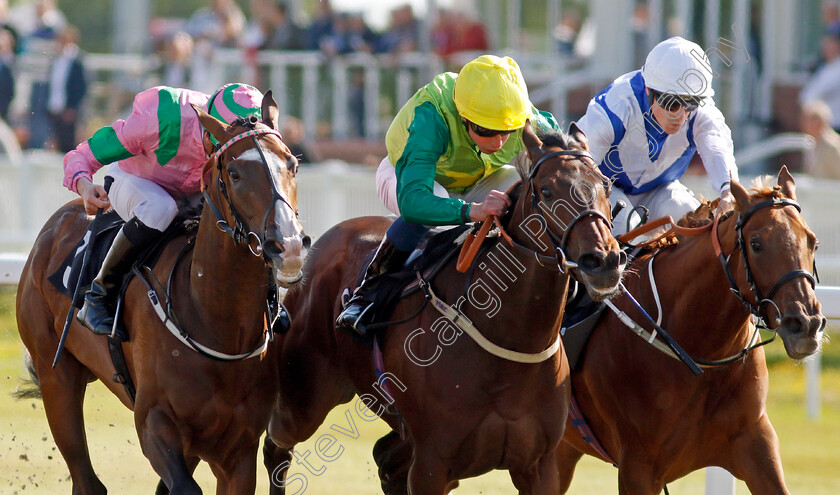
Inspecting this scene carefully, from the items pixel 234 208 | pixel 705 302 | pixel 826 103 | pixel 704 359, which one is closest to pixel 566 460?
pixel 704 359

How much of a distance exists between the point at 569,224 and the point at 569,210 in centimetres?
6

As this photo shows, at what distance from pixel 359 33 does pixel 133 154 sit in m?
9.95

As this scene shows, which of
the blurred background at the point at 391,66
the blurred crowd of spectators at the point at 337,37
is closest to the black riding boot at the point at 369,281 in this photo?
the blurred background at the point at 391,66

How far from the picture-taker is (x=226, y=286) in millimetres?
4348

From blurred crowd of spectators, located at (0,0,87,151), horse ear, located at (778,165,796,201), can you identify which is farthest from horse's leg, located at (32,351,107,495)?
blurred crowd of spectators, located at (0,0,87,151)

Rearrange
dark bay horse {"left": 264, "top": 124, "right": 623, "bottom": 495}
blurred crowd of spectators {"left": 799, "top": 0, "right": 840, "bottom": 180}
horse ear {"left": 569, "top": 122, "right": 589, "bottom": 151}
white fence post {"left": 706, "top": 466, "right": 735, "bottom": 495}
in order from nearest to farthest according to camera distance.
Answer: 1. dark bay horse {"left": 264, "top": 124, "right": 623, "bottom": 495}
2. horse ear {"left": 569, "top": 122, "right": 589, "bottom": 151}
3. white fence post {"left": 706, "top": 466, "right": 735, "bottom": 495}
4. blurred crowd of spectators {"left": 799, "top": 0, "right": 840, "bottom": 180}

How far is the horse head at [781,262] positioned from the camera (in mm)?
3910

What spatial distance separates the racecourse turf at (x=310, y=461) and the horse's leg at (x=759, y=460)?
211 centimetres

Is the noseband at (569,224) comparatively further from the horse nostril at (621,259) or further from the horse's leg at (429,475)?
the horse's leg at (429,475)

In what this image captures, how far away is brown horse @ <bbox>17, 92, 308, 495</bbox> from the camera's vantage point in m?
4.09

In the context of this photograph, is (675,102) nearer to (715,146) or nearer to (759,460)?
(715,146)

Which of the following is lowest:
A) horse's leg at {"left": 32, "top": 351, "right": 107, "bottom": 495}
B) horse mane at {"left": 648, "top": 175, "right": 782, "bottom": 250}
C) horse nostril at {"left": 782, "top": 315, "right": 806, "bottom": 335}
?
horse's leg at {"left": 32, "top": 351, "right": 107, "bottom": 495}

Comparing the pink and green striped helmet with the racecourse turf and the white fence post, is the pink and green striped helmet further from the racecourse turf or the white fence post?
the white fence post

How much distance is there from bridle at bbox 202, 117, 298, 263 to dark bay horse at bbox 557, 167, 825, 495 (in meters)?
1.50
